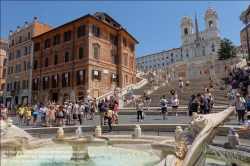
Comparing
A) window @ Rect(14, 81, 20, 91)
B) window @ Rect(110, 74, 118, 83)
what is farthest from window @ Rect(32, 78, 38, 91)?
window @ Rect(110, 74, 118, 83)

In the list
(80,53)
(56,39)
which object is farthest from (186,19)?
(80,53)

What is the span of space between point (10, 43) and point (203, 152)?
152ft

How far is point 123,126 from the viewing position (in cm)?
1040

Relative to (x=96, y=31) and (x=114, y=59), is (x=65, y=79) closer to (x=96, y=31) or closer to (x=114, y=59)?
(x=114, y=59)

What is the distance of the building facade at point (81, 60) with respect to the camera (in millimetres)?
27859

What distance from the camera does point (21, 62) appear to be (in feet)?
122

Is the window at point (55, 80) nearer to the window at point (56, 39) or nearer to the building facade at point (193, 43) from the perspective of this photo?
the window at point (56, 39)

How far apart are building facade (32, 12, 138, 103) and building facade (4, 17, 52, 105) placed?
1.82 metres

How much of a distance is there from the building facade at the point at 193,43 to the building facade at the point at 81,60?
176ft

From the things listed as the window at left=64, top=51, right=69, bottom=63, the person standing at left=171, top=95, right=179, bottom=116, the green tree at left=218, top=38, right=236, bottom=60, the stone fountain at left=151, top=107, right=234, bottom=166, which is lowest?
the stone fountain at left=151, top=107, right=234, bottom=166

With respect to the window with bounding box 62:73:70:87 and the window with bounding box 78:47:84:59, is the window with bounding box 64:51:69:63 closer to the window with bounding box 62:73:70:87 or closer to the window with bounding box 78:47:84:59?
the window with bounding box 62:73:70:87

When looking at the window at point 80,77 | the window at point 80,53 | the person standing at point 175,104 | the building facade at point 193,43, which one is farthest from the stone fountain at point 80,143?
the building facade at point 193,43

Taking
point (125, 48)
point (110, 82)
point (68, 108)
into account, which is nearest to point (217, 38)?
point (125, 48)

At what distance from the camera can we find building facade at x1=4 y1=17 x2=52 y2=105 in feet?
117
